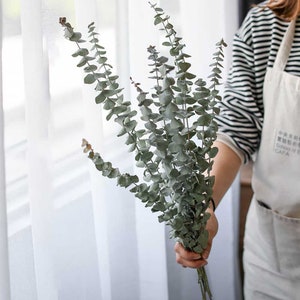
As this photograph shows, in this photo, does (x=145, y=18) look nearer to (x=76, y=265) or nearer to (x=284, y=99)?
(x=284, y=99)

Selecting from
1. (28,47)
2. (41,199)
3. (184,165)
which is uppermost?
(28,47)

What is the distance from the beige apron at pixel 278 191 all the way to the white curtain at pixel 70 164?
0.24 meters

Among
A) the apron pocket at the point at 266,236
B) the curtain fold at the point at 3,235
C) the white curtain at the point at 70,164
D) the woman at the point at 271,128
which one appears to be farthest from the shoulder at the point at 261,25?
the curtain fold at the point at 3,235

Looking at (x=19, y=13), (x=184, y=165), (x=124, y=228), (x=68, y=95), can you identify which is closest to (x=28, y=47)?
(x=19, y=13)

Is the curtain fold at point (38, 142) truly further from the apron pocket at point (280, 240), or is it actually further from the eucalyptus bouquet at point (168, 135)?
the apron pocket at point (280, 240)

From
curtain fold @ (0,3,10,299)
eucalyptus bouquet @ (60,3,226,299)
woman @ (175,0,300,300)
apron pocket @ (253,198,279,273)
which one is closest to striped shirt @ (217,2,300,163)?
woman @ (175,0,300,300)

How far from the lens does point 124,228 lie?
Result: 1.34m

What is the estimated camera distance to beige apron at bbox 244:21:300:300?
119 centimetres

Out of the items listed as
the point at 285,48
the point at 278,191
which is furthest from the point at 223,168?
the point at 285,48

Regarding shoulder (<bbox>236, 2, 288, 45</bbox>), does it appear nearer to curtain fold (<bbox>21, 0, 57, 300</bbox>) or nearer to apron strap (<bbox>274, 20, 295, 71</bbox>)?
apron strap (<bbox>274, 20, 295, 71</bbox>)

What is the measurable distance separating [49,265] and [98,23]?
1.47 ft

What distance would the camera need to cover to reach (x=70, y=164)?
45.7 inches

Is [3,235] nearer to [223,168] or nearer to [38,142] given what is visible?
[38,142]

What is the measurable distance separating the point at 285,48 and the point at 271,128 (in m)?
0.15
